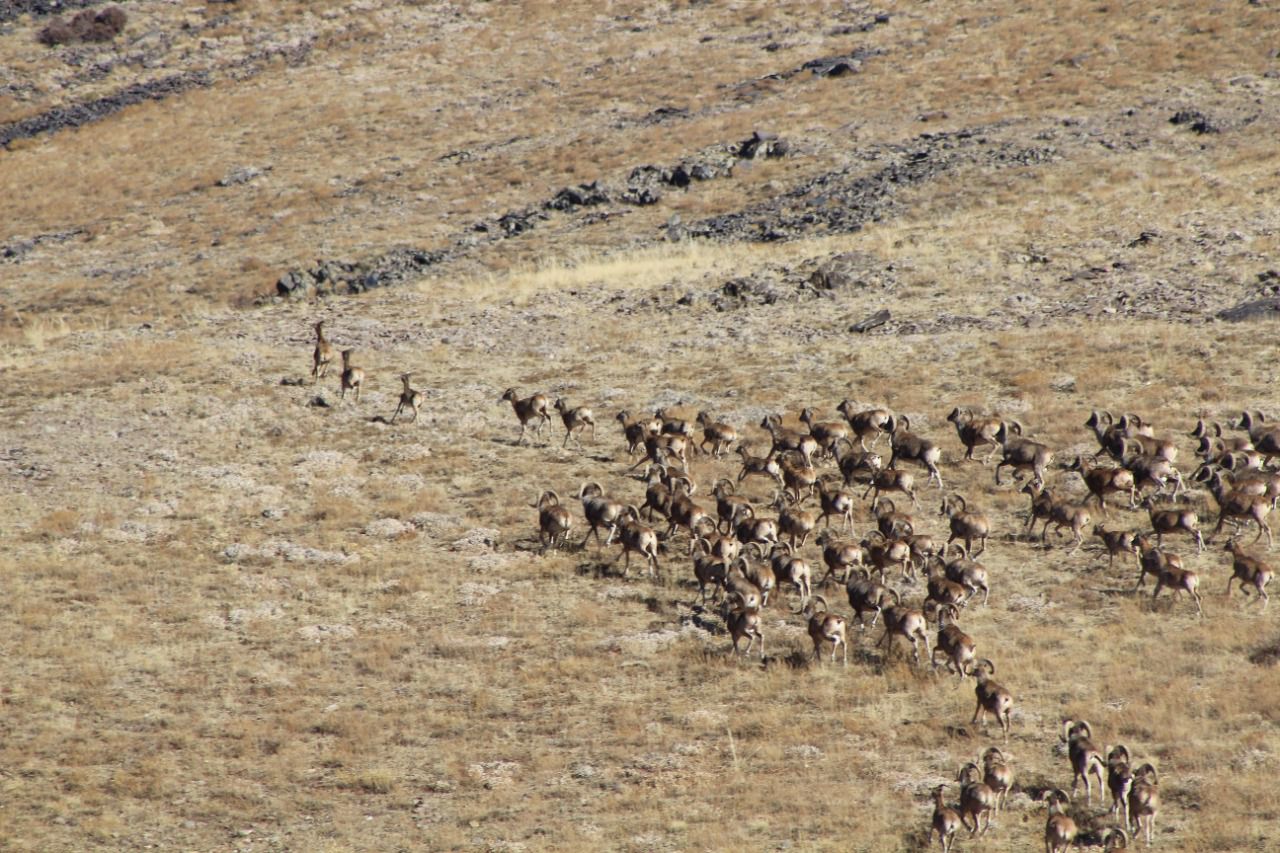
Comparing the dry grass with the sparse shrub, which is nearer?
the dry grass

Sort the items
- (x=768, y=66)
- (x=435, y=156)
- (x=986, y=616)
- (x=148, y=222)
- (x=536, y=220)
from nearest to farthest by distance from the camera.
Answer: (x=986, y=616)
(x=536, y=220)
(x=148, y=222)
(x=435, y=156)
(x=768, y=66)

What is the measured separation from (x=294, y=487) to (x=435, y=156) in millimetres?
42509

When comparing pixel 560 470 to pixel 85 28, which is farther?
pixel 85 28

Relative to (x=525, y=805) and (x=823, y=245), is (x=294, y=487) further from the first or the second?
(x=823, y=245)

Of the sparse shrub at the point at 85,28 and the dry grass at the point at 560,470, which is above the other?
the sparse shrub at the point at 85,28

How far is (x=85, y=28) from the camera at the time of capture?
288 feet

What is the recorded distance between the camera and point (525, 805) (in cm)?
1714

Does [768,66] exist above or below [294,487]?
above

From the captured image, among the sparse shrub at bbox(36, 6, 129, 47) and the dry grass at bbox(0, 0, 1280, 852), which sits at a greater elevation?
the sparse shrub at bbox(36, 6, 129, 47)

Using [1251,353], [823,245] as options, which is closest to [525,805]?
[1251,353]

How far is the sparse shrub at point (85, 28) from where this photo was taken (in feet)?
286

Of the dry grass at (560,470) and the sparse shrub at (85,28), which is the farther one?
the sparse shrub at (85,28)

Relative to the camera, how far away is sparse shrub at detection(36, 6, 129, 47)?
8706 centimetres

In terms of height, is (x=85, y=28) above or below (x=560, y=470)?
above
